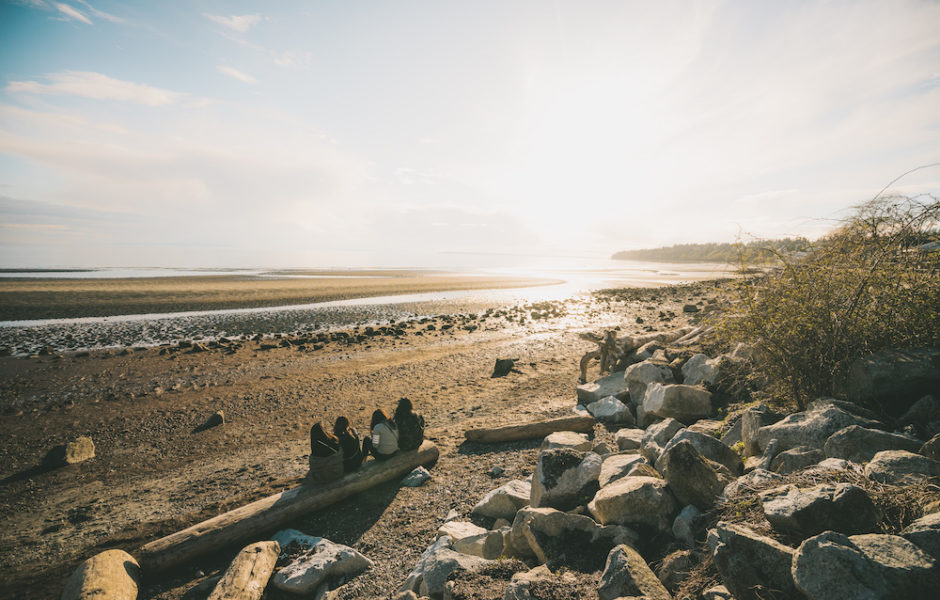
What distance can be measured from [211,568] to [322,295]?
34569 millimetres

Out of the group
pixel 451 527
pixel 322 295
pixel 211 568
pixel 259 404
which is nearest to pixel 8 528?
pixel 211 568

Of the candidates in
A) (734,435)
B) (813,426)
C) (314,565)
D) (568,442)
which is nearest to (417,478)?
(314,565)

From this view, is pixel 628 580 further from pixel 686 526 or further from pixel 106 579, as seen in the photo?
pixel 106 579

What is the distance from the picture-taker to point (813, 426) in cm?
408

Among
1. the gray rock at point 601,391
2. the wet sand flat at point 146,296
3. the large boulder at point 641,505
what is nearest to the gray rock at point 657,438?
the large boulder at point 641,505

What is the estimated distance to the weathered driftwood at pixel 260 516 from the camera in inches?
203

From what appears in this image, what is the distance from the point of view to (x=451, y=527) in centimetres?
529

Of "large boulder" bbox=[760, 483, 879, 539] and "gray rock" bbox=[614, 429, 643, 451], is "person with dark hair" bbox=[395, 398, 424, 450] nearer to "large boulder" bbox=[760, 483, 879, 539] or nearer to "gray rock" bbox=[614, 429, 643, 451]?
"gray rock" bbox=[614, 429, 643, 451]

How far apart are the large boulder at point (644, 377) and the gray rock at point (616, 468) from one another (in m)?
4.29

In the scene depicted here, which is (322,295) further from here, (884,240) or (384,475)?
(884,240)

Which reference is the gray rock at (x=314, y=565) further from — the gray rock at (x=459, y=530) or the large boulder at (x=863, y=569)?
the large boulder at (x=863, y=569)

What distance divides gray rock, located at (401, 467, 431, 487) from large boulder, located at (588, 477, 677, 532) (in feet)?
13.3

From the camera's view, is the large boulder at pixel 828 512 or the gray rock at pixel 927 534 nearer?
the gray rock at pixel 927 534

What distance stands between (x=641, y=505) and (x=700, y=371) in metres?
5.63
